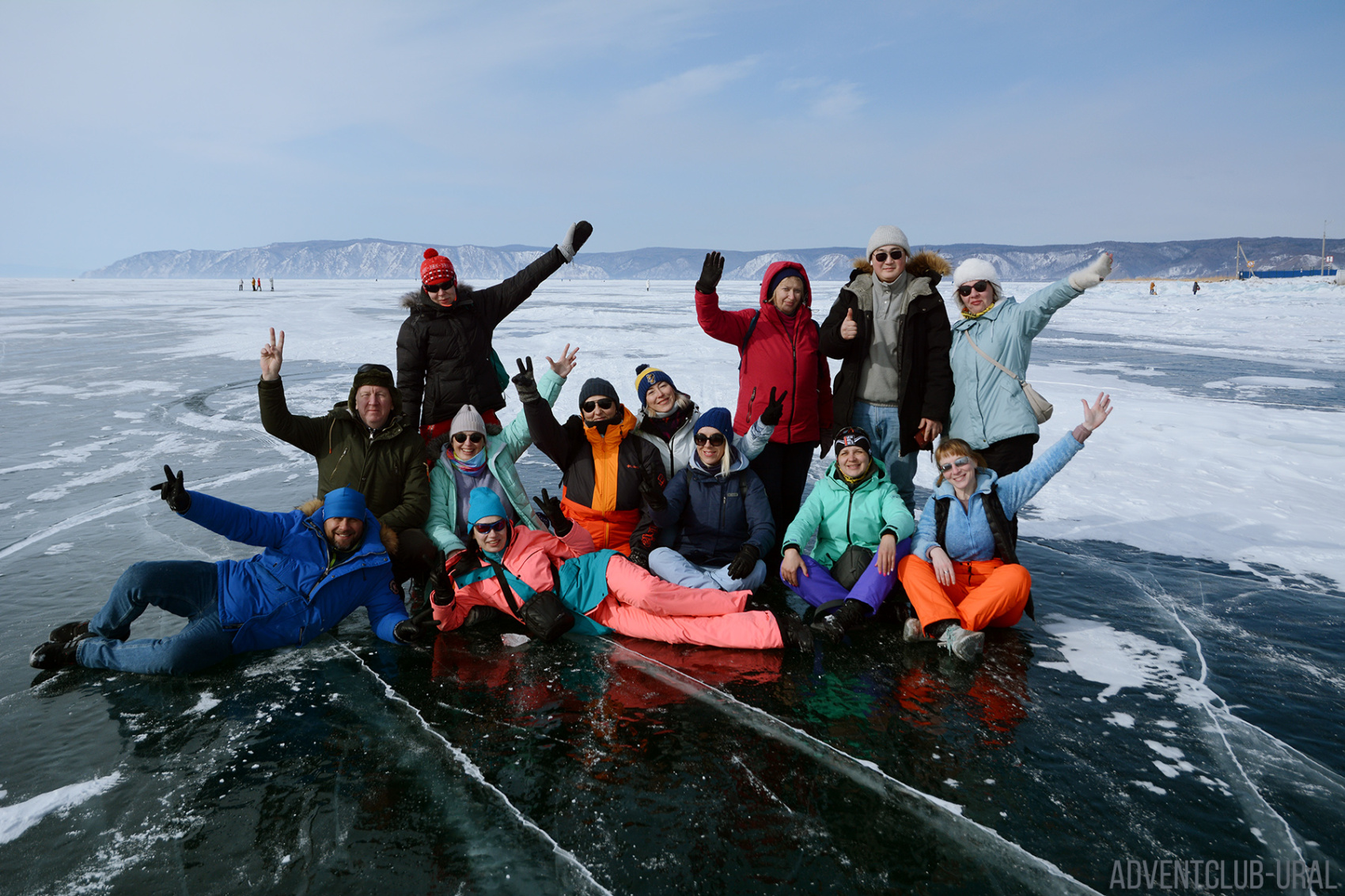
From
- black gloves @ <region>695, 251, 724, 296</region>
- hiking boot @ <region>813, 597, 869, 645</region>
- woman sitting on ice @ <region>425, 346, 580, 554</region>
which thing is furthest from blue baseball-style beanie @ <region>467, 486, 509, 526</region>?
hiking boot @ <region>813, 597, 869, 645</region>

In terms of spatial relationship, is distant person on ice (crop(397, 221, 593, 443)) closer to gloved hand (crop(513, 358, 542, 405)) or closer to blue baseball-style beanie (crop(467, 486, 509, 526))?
gloved hand (crop(513, 358, 542, 405))

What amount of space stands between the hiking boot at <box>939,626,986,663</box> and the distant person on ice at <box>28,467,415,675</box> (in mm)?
2631

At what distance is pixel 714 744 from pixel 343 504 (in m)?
2.10

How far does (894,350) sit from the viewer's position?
14.1ft

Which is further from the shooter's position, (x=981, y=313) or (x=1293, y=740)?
(x=981, y=313)

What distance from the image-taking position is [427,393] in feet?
15.0

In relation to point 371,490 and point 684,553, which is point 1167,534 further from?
point 371,490

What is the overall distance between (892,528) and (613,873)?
2.40 metres

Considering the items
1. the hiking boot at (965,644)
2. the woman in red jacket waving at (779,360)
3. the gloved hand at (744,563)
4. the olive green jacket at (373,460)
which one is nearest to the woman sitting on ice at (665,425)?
the woman in red jacket waving at (779,360)

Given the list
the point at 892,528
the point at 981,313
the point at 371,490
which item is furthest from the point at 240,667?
the point at 981,313

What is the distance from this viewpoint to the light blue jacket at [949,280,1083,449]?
3.99 meters

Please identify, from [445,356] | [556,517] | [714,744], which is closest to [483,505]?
[556,517]

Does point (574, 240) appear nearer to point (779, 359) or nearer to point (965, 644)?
point (779, 359)

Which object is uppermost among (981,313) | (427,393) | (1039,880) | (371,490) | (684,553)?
(981,313)
